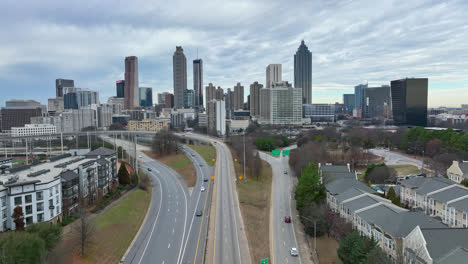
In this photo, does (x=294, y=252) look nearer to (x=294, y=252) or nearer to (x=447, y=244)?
(x=294, y=252)

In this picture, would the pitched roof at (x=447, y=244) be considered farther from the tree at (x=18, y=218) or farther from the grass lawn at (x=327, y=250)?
the tree at (x=18, y=218)

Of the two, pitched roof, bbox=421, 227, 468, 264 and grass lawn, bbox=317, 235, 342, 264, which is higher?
pitched roof, bbox=421, 227, 468, 264

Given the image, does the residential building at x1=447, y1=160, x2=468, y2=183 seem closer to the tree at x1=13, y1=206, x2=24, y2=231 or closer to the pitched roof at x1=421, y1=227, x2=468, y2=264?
the pitched roof at x1=421, y1=227, x2=468, y2=264

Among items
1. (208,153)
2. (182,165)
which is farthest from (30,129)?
(182,165)

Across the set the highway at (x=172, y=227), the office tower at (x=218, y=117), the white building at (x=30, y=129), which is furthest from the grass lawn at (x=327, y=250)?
the white building at (x=30, y=129)

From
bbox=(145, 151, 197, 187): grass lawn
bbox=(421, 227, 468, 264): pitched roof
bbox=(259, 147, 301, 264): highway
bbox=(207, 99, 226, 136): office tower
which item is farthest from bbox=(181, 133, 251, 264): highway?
bbox=(207, 99, 226, 136): office tower

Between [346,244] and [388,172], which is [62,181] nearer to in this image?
[346,244]

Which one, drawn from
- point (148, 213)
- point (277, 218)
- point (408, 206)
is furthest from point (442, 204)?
point (148, 213)
